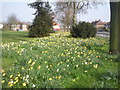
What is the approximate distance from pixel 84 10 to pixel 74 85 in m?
20.9

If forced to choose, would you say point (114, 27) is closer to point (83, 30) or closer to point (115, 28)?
point (115, 28)

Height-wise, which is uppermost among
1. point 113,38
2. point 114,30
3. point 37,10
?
point 37,10

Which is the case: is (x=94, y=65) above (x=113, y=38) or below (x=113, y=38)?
below

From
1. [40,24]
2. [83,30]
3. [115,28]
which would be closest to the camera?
[115,28]

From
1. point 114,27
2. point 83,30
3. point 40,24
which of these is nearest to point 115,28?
point 114,27

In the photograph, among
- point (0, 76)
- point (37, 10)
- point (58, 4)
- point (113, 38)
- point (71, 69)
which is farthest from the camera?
point (58, 4)

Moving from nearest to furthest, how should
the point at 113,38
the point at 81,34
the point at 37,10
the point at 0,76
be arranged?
the point at 0,76, the point at 113,38, the point at 81,34, the point at 37,10

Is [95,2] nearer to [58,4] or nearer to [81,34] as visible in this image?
[58,4]

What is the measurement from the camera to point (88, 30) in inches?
464

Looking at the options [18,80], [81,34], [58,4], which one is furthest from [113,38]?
[58,4]

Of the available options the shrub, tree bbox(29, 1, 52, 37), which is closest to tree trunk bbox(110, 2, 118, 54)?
the shrub

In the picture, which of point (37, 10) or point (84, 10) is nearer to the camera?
point (37, 10)

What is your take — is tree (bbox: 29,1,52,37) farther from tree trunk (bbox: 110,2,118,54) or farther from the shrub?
tree trunk (bbox: 110,2,118,54)

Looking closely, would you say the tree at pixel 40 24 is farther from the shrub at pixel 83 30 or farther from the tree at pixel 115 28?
the tree at pixel 115 28
